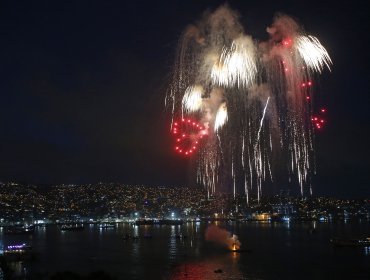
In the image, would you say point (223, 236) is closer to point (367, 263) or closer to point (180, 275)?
point (367, 263)

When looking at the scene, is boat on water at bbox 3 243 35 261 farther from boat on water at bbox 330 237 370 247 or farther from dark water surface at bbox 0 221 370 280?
boat on water at bbox 330 237 370 247

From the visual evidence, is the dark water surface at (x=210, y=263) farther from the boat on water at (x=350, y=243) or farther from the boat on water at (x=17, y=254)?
the boat on water at (x=350, y=243)

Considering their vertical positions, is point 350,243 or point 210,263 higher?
point 210,263

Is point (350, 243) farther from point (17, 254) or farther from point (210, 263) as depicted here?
point (17, 254)

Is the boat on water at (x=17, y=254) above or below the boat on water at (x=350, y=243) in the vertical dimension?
above

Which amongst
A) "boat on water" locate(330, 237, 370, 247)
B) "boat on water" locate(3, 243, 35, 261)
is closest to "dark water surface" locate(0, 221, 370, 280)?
"boat on water" locate(3, 243, 35, 261)

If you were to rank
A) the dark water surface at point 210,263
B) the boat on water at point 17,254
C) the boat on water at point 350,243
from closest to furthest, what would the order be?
the dark water surface at point 210,263 → the boat on water at point 17,254 → the boat on water at point 350,243

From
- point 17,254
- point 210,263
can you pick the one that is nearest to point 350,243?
point 210,263

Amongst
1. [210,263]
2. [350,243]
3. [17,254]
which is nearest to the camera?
[210,263]

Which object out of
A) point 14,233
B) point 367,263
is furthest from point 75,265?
point 14,233

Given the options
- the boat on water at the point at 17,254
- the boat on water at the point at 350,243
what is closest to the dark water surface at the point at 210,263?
the boat on water at the point at 17,254

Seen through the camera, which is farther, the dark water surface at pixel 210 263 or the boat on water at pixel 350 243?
the boat on water at pixel 350 243

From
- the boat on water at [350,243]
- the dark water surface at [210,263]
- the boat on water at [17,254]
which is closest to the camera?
the dark water surface at [210,263]
